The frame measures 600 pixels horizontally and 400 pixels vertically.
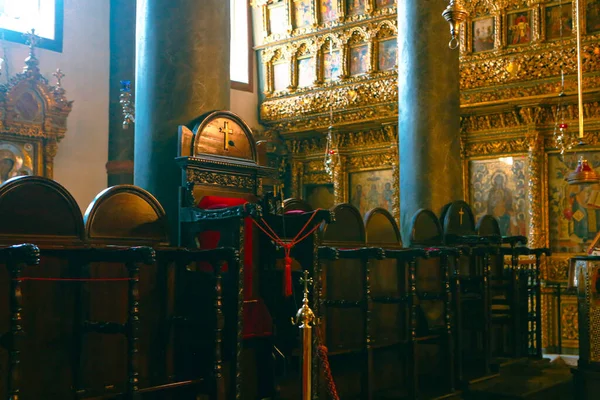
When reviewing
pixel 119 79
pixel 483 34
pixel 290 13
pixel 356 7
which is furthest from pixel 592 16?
pixel 119 79

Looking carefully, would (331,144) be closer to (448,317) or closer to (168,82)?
(448,317)

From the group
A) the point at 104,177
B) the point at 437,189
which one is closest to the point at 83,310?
the point at 437,189

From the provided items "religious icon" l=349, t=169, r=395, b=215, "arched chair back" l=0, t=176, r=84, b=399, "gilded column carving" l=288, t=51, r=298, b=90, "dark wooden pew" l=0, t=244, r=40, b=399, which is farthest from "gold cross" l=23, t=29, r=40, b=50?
"dark wooden pew" l=0, t=244, r=40, b=399

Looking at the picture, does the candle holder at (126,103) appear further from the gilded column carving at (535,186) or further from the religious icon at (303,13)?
the gilded column carving at (535,186)

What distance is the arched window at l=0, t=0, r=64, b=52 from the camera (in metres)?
10.2

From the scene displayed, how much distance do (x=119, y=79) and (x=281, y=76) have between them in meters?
3.90

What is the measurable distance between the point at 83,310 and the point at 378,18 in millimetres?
10081

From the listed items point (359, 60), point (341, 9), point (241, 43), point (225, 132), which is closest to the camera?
point (225, 132)

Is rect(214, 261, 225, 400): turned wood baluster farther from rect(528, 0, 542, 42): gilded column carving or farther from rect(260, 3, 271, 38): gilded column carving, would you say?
rect(260, 3, 271, 38): gilded column carving

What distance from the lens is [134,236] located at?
4570mm

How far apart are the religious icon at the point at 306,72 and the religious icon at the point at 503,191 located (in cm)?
384

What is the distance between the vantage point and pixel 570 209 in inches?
417

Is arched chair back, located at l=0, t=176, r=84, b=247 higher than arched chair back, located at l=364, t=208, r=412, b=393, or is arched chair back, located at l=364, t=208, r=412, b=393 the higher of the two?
arched chair back, located at l=0, t=176, r=84, b=247

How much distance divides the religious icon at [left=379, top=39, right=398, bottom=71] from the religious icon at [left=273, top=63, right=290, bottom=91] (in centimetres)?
209
